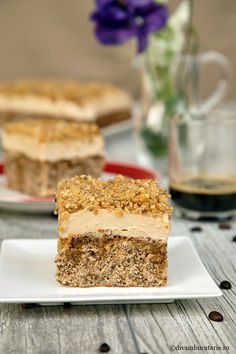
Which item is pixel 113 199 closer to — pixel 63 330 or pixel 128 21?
pixel 63 330

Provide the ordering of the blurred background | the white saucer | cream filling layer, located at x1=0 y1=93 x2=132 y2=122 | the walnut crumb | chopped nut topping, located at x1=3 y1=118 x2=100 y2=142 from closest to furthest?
the walnut crumb, the white saucer, chopped nut topping, located at x1=3 y1=118 x2=100 y2=142, cream filling layer, located at x1=0 y1=93 x2=132 y2=122, the blurred background

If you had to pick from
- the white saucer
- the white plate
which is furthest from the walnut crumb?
the white saucer

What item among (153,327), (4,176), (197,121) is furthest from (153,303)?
(4,176)

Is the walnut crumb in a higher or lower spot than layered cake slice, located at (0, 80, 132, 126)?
higher

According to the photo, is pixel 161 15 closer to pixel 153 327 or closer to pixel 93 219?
pixel 93 219

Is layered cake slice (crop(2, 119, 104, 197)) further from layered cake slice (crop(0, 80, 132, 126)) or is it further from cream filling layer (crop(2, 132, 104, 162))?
layered cake slice (crop(0, 80, 132, 126))

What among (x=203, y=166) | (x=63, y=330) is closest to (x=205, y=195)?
(x=203, y=166)
